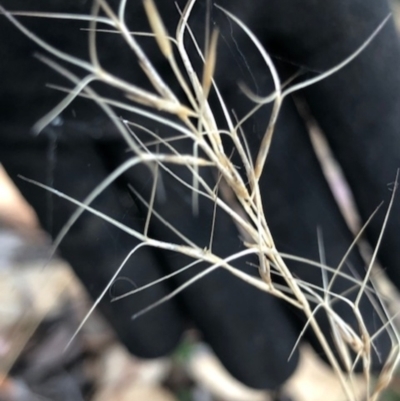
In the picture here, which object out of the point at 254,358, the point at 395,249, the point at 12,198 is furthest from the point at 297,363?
the point at 12,198

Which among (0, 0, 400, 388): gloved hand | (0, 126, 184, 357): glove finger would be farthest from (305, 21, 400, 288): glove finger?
(0, 126, 184, 357): glove finger

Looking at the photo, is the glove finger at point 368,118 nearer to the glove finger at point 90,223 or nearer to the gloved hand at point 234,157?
the gloved hand at point 234,157

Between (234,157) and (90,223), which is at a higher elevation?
(234,157)

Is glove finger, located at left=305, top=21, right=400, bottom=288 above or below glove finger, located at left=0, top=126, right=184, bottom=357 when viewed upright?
above

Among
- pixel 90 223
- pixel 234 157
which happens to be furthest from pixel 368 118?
pixel 90 223

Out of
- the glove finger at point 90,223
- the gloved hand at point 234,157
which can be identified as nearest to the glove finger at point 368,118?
the gloved hand at point 234,157

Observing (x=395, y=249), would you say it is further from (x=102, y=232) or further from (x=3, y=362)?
(x=3, y=362)

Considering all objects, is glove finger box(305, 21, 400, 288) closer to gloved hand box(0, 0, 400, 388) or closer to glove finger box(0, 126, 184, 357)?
gloved hand box(0, 0, 400, 388)

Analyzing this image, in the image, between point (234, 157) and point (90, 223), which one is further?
point (90, 223)

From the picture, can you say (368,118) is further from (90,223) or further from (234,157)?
(90,223)
